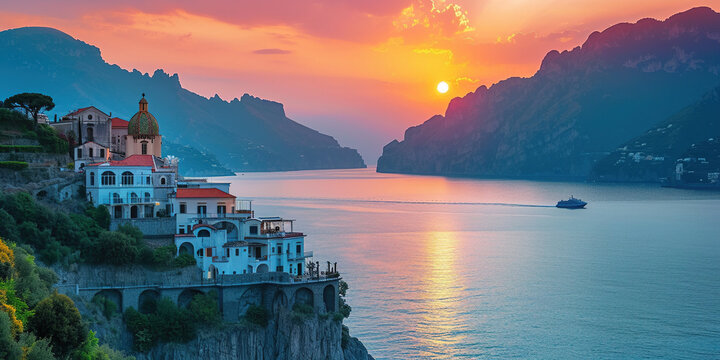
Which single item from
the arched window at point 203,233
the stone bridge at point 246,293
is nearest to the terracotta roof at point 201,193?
the arched window at point 203,233

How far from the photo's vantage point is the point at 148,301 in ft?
155

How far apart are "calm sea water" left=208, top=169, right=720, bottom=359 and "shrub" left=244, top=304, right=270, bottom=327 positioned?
33.2ft

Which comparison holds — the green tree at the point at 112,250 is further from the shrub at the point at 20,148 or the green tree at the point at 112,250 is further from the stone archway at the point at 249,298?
the shrub at the point at 20,148

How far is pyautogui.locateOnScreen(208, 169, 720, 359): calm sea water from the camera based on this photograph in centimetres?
5762

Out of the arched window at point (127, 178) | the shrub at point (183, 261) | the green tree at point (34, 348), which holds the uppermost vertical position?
the arched window at point (127, 178)

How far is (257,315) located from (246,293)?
151 centimetres

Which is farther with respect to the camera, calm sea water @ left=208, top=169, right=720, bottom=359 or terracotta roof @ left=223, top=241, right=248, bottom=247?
calm sea water @ left=208, top=169, right=720, bottom=359

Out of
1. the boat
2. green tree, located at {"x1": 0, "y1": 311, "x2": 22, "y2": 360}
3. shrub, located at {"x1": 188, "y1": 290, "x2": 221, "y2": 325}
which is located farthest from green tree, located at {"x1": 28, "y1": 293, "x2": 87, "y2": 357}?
the boat

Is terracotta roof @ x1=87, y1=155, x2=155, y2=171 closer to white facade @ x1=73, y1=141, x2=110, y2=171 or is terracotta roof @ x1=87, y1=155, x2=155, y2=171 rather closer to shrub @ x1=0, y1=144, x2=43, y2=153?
white facade @ x1=73, y1=141, x2=110, y2=171

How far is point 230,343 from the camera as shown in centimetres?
4647

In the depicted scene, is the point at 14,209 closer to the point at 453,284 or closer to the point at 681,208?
the point at 453,284

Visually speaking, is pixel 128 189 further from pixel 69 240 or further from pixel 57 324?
pixel 57 324

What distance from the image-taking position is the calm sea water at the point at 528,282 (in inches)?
2269

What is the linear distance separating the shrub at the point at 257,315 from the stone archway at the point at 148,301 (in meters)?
5.46
